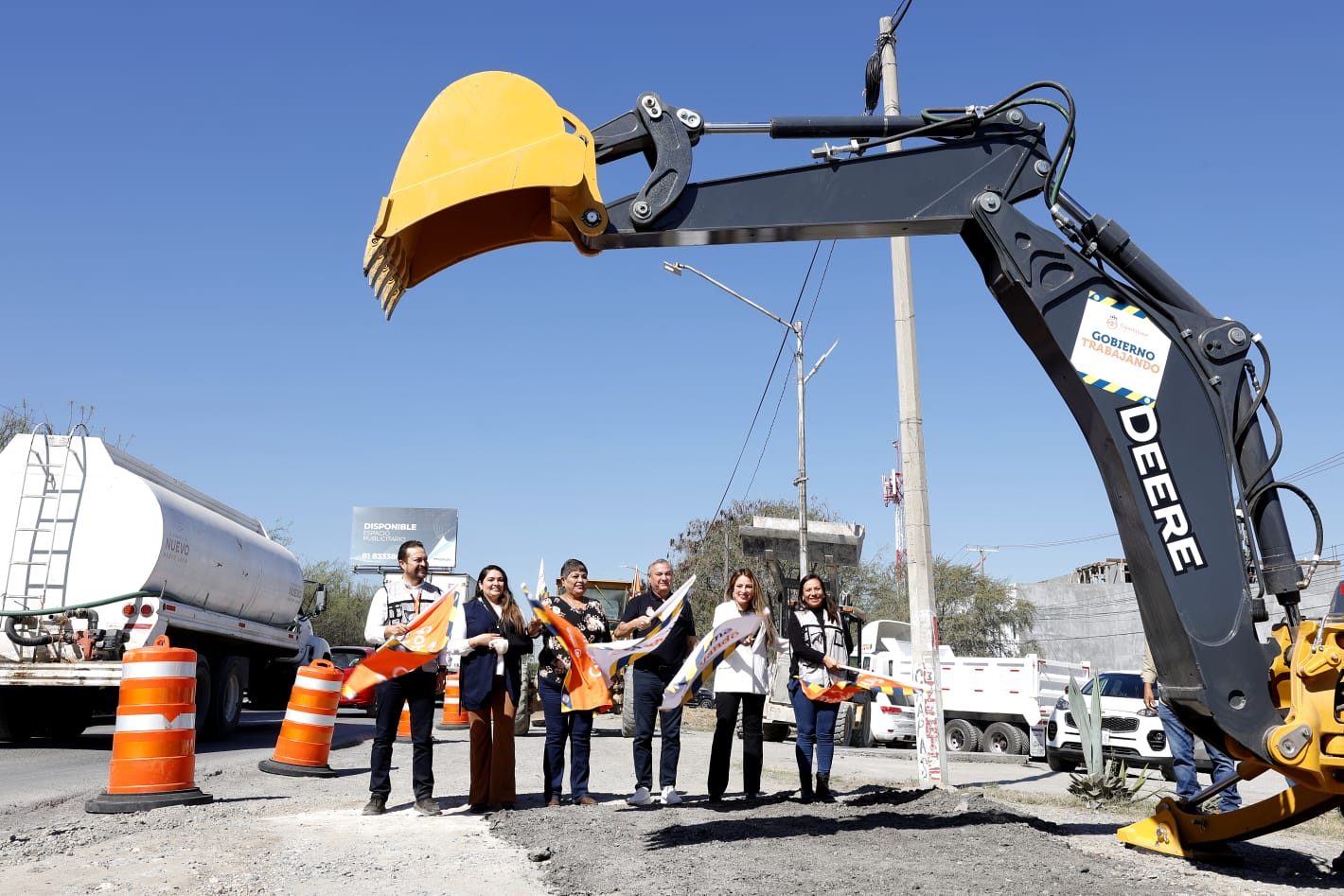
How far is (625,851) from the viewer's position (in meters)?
6.50

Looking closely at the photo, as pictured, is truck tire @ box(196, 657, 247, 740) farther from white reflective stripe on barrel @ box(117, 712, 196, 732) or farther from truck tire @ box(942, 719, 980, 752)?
truck tire @ box(942, 719, 980, 752)

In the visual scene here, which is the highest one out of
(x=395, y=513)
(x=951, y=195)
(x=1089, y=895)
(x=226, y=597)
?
(x=395, y=513)

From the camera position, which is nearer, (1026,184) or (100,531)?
(1026,184)

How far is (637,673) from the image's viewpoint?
916cm

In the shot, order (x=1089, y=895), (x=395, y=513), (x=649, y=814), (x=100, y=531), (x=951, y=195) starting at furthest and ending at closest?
(x=395, y=513) < (x=100, y=531) < (x=649, y=814) < (x=951, y=195) < (x=1089, y=895)

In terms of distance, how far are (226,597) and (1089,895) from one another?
46.7 feet

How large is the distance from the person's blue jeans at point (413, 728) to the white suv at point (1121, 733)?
10.6m

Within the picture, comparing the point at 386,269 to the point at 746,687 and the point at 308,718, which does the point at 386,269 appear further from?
the point at 308,718

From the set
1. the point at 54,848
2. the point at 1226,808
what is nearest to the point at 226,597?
the point at 54,848

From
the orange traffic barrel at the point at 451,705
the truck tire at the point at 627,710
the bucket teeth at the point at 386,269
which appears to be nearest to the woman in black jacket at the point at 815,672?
the bucket teeth at the point at 386,269

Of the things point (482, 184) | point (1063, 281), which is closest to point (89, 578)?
point (482, 184)

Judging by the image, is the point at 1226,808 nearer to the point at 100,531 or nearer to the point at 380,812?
the point at 380,812

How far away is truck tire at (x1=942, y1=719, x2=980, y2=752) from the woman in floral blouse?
12322 millimetres

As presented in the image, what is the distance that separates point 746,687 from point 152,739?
4525 millimetres
